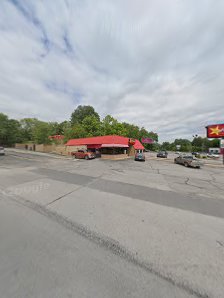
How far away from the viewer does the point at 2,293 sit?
1.82m

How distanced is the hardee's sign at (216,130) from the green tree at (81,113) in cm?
4538

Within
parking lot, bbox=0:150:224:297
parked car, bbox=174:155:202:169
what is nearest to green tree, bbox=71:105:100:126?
parked car, bbox=174:155:202:169

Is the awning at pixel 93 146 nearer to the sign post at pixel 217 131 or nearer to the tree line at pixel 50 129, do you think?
the tree line at pixel 50 129

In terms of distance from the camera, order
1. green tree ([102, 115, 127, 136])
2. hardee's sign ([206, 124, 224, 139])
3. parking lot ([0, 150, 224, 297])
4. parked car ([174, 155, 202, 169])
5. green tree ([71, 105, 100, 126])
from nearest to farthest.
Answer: parking lot ([0, 150, 224, 297]), parked car ([174, 155, 202, 169]), hardee's sign ([206, 124, 224, 139]), green tree ([102, 115, 127, 136]), green tree ([71, 105, 100, 126])

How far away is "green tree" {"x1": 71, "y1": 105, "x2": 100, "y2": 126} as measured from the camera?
206 ft

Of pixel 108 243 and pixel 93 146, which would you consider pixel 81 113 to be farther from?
pixel 108 243

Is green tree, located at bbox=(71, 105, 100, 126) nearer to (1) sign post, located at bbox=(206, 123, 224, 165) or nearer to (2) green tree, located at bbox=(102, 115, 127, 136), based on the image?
(2) green tree, located at bbox=(102, 115, 127, 136)

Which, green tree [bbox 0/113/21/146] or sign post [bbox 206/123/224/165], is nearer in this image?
sign post [bbox 206/123/224/165]

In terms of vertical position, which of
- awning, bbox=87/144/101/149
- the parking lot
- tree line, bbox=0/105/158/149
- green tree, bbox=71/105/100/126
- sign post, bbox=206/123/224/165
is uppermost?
green tree, bbox=71/105/100/126

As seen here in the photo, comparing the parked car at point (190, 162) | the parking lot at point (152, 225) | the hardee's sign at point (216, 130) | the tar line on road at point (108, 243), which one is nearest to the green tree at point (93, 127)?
the parked car at point (190, 162)

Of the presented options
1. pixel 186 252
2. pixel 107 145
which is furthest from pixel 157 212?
pixel 107 145

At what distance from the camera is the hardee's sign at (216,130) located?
25.5 metres

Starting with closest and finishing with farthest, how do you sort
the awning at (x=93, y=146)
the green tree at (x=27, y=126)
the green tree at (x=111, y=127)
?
the awning at (x=93, y=146)
the green tree at (x=111, y=127)
the green tree at (x=27, y=126)

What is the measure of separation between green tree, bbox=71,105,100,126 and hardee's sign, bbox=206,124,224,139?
45.4m
